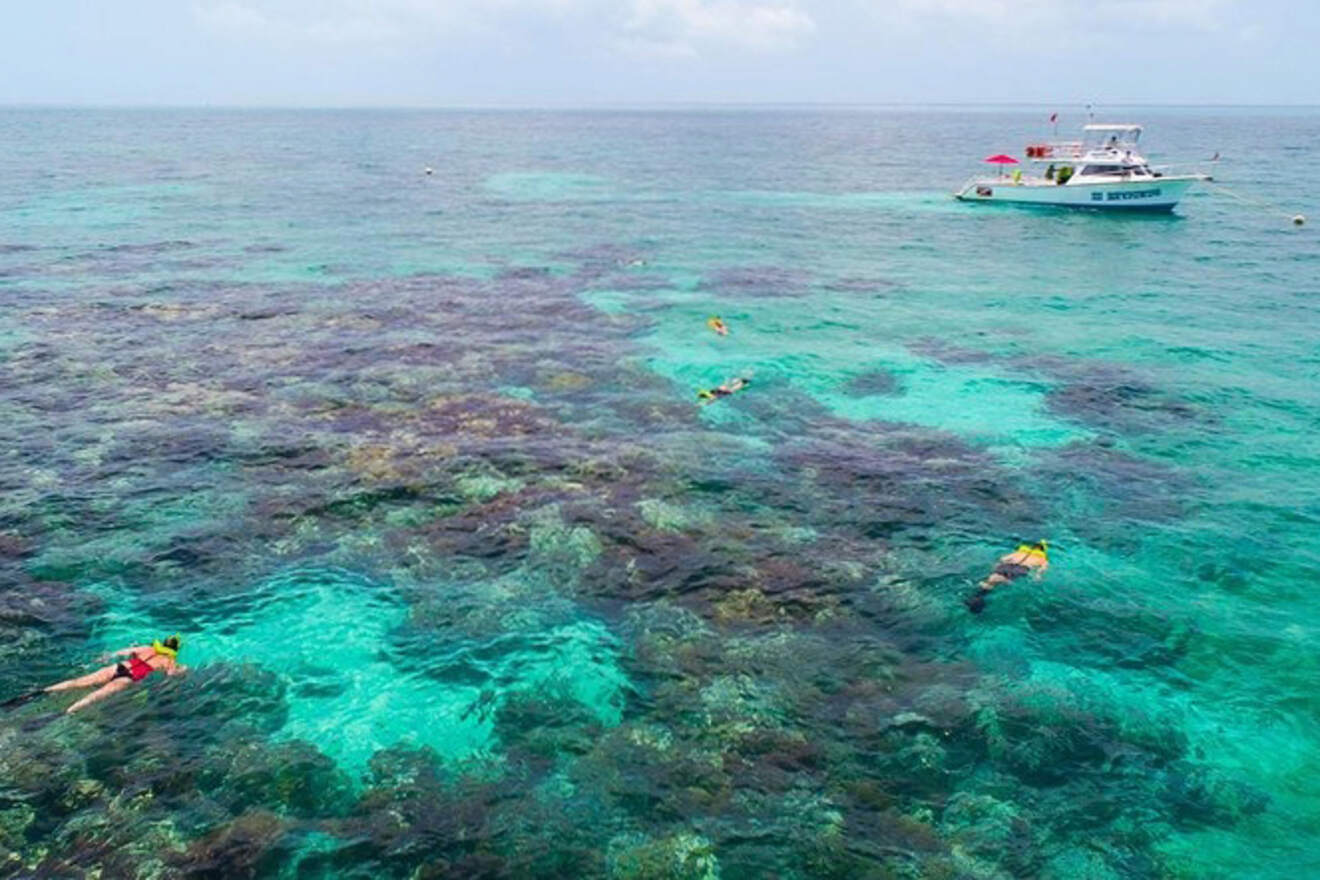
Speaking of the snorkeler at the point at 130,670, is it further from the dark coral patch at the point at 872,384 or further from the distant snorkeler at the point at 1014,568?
the dark coral patch at the point at 872,384

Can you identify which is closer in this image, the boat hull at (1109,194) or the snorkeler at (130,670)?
the snorkeler at (130,670)

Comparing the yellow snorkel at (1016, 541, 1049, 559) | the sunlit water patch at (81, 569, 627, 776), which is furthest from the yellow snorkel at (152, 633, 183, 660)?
the yellow snorkel at (1016, 541, 1049, 559)

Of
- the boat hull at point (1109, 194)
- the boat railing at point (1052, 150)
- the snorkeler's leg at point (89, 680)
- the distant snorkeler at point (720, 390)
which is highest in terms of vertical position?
the boat railing at point (1052, 150)

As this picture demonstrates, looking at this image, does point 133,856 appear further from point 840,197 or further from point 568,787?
point 840,197

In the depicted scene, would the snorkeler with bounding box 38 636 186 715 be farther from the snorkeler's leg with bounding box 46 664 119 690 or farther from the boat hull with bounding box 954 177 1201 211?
the boat hull with bounding box 954 177 1201 211

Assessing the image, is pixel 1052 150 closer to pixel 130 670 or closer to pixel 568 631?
pixel 568 631

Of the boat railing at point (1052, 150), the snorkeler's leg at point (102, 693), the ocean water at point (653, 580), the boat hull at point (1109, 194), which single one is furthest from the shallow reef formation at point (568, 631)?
the boat hull at point (1109, 194)
